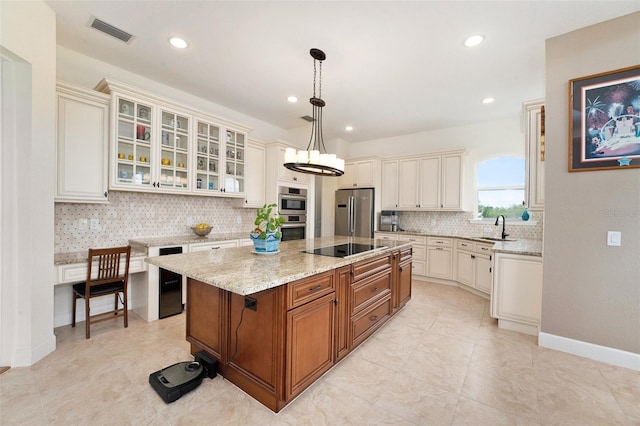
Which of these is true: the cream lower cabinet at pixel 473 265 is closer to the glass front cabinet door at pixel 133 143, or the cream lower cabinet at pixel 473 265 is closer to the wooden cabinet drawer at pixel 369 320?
the wooden cabinet drawer at pixel 369 320

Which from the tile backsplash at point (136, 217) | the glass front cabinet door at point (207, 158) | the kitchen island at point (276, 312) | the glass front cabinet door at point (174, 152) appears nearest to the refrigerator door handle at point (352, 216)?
the tile backsplash at point (136, 217)

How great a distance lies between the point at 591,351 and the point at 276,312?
2787 mm

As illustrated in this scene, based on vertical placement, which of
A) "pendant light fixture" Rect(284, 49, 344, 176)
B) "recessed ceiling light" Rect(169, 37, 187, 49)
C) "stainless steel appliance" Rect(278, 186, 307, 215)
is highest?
"recessed ceiling light" Rect(169, 37, 187, 49)

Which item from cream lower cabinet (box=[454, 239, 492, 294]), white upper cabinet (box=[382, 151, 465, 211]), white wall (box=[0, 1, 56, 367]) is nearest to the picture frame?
cream lower cabinet (box=[454, 239, 492, 294])

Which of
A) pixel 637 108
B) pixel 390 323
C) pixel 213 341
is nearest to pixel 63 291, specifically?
pixel 213 341

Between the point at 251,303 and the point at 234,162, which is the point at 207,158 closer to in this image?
the point at 234,162

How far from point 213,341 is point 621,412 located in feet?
9.11

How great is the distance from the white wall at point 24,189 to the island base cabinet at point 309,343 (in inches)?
86.1

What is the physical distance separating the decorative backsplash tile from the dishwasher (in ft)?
13.8

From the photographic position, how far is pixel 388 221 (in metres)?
5.42

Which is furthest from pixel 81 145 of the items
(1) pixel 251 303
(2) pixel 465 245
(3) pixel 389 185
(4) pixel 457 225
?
(4) pixel 457 225

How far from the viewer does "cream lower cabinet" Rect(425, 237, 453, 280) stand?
457 cm

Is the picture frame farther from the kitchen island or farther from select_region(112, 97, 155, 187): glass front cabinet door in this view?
select_region(112, 97, 155, 187): glass front cabinet door

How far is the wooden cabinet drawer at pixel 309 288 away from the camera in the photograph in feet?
5.40
